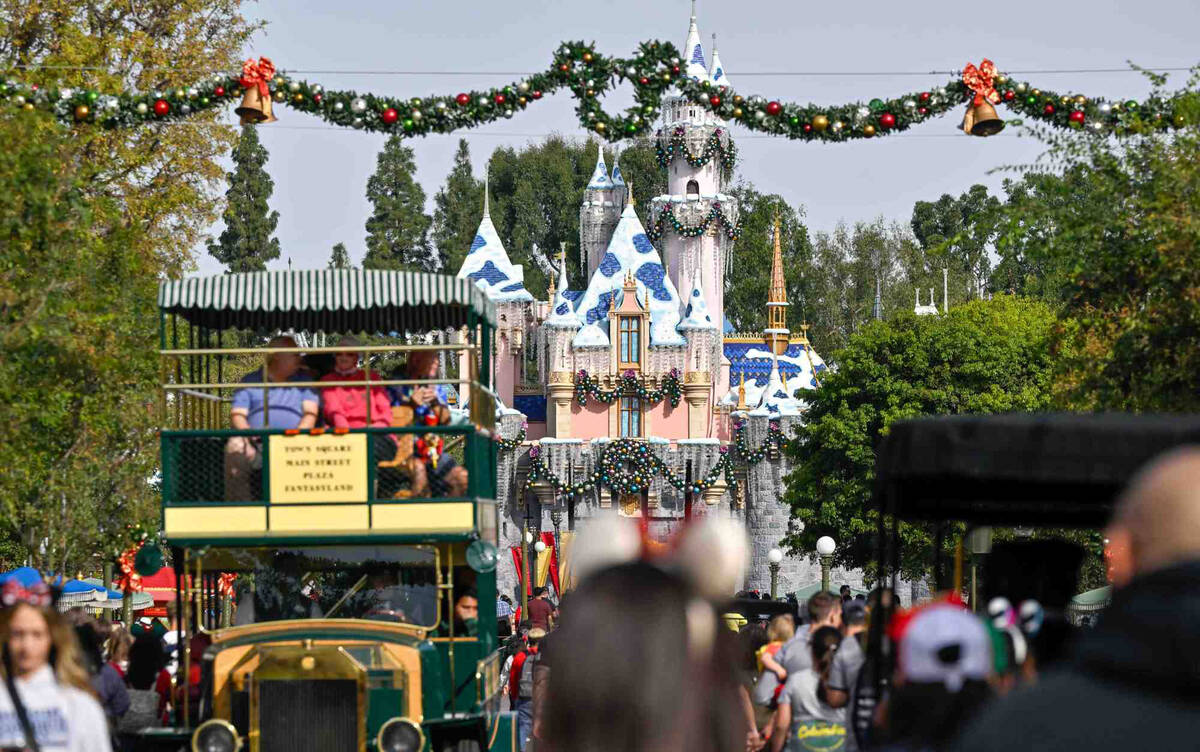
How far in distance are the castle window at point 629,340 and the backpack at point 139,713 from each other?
6483 centimetres

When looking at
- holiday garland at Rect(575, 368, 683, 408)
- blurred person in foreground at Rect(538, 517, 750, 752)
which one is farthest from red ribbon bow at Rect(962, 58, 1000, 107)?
holiday garland at Rect(575, 368, 683, 408)

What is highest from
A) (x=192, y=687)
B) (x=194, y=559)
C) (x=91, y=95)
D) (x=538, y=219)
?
(x=538, y=219)

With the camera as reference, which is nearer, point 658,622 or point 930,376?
point 658,622

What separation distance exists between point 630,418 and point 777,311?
11.8m

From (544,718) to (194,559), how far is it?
10.4 m

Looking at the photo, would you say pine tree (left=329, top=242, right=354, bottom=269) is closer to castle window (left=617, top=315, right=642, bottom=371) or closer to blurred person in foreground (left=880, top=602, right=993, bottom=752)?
castle window (left=617, top=315, right=642, bottom=371)

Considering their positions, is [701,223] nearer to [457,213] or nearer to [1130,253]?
[457,213]

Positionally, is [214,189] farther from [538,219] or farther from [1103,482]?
Answer: [538,219]

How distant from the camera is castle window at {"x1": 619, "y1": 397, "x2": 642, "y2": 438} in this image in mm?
77688

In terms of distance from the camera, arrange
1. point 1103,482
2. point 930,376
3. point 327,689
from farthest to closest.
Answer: point 930,376, point 327,689, point 1103,482

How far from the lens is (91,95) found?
1706 centimetres

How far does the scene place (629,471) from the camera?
75.2 m

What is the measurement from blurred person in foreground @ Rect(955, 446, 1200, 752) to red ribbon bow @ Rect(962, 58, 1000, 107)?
14.3m

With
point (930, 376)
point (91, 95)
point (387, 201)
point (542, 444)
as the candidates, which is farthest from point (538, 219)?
point (91, 95)
